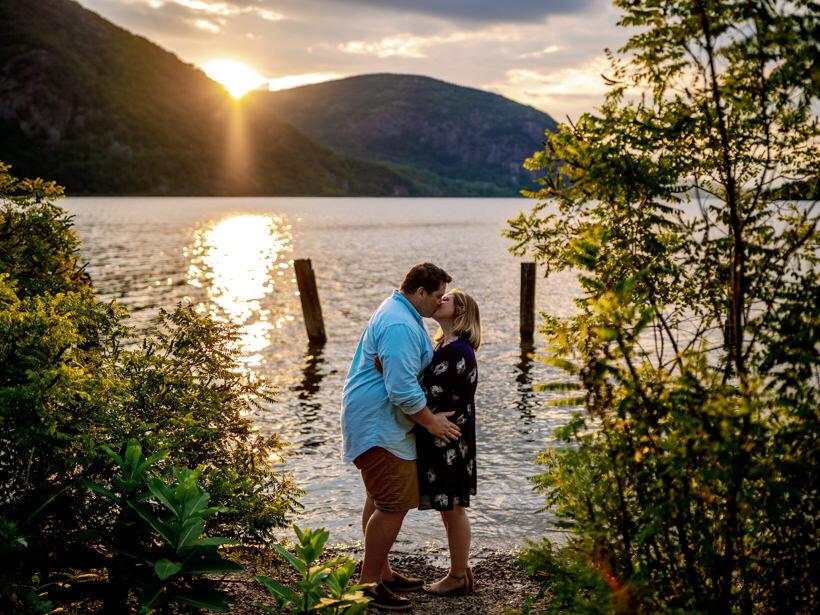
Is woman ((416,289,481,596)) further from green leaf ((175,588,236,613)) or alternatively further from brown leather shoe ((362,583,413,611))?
green leaf ((175,588,236,613))

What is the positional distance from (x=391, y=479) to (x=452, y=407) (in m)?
0.67

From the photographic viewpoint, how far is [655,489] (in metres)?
2.79

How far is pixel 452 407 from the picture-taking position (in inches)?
189

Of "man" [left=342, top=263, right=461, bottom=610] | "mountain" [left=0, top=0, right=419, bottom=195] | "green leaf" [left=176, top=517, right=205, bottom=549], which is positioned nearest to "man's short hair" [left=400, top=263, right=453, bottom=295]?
"man" [left=342, top=263, right=461, bottom=610]

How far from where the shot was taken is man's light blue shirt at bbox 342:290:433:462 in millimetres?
4461

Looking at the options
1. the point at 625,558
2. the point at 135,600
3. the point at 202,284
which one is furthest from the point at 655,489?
the point at 202,284

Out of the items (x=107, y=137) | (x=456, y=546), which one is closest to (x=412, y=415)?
(x=456, y=546)

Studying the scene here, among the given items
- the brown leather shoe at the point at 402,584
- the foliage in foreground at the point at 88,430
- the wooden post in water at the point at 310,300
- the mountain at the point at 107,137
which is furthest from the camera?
the mountain at the point at 107,137

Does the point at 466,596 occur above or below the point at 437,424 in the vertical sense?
below

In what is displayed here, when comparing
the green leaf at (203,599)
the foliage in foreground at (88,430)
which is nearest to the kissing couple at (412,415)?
the foliage in foreground at (88,430)

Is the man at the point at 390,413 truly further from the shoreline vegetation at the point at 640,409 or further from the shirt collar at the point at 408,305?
the shoreline vegetation at the point at 640,409

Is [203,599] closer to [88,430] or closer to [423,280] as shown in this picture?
[88,430]

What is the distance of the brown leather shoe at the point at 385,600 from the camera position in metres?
4.89

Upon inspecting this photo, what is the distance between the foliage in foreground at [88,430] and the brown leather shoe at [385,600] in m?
0.95
